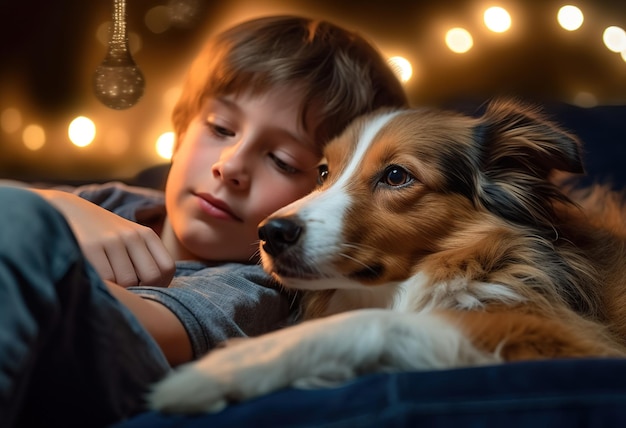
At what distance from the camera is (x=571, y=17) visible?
3.05 meters

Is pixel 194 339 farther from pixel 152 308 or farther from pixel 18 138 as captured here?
pixel 18 138

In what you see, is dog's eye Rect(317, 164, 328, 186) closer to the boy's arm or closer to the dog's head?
the dog's head

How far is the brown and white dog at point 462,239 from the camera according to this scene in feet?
4.42

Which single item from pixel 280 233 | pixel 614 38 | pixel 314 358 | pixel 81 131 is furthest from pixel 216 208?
pixel 614 38

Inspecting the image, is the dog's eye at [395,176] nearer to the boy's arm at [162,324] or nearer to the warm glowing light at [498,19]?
the boy's arm at [162,324]

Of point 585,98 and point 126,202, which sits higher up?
point 585,98

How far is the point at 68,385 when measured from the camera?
3.13ft

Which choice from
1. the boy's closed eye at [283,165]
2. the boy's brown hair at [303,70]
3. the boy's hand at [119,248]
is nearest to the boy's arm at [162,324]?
the boy's hand at [119,248]

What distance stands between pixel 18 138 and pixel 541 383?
2.78 metres

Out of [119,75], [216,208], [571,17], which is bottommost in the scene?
[216,208]

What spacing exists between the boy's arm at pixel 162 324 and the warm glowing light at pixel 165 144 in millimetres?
1939

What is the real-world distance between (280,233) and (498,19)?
82.1 inches

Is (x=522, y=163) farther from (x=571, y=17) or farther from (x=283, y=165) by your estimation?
(x=571, y=17)

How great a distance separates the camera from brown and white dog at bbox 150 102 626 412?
1.35 m
